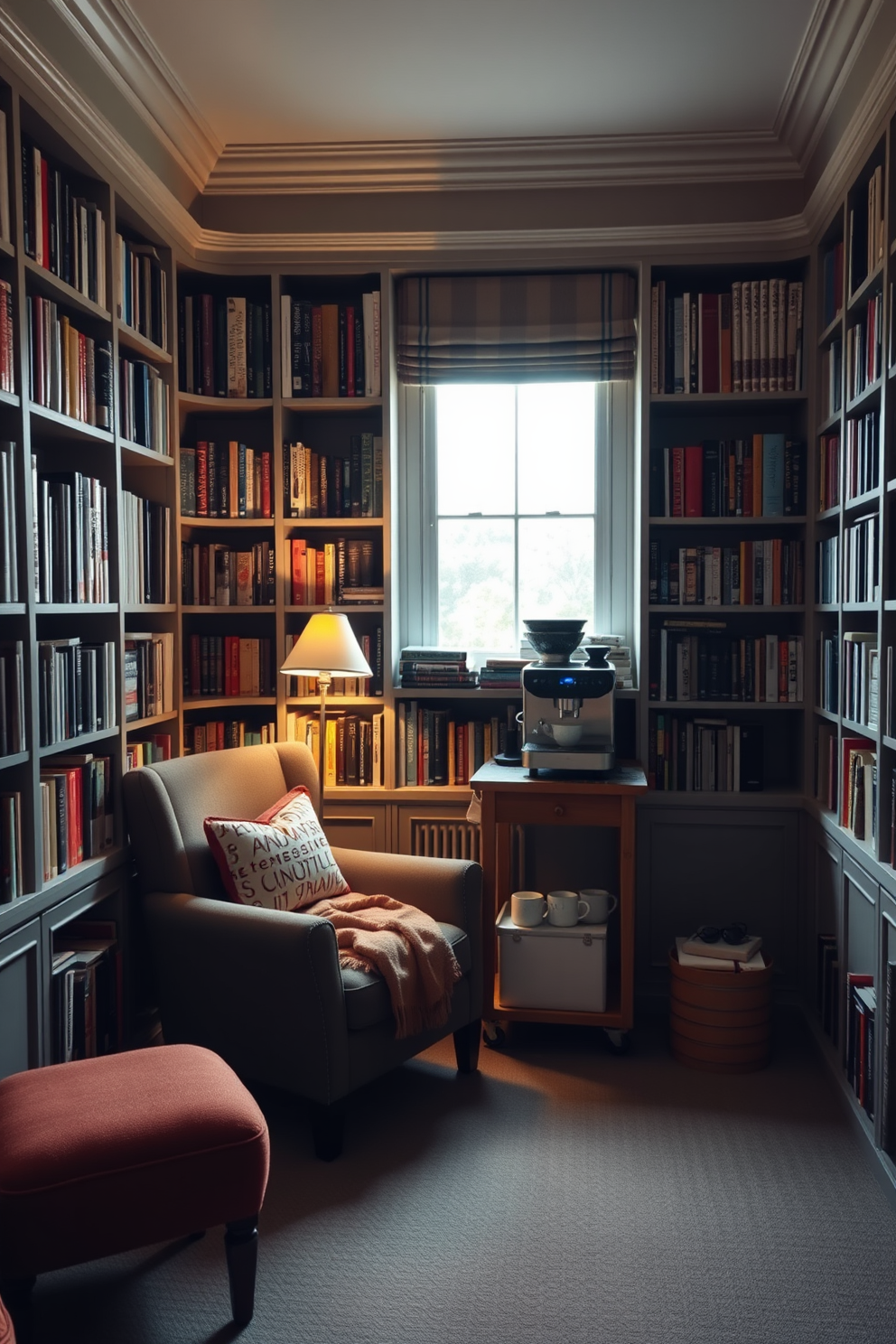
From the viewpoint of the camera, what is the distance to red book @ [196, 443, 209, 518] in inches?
140

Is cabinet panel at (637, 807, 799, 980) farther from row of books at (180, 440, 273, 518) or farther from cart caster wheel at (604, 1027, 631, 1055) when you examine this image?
row of books at (180, 440, 273, 518)

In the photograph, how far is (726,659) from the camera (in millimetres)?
3498

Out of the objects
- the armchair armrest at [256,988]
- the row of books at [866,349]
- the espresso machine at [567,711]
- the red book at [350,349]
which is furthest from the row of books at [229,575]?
the row of books at [866,349]

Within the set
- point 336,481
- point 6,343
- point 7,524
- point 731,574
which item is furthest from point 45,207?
point 731,574

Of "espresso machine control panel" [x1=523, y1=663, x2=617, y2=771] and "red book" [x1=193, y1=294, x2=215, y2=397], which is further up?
"red book" [x1=193, y1=294, x2=215, y2=397]

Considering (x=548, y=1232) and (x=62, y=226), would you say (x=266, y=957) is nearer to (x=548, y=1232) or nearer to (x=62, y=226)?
(x=548, y=1232)

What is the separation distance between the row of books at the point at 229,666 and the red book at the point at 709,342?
1.78 m

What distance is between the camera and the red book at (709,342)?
3.44m

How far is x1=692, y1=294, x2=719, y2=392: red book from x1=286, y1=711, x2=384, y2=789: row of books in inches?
63.6

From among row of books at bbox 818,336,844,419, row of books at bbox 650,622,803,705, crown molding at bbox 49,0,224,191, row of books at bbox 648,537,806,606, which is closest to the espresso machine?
row of books at bbox 650,622,803,705

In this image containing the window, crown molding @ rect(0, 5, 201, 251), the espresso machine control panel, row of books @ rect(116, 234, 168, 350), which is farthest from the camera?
the window

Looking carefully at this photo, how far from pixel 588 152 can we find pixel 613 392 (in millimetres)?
791

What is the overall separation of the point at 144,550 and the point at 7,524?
3.13 feet

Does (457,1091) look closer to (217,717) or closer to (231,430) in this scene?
(217,717)
